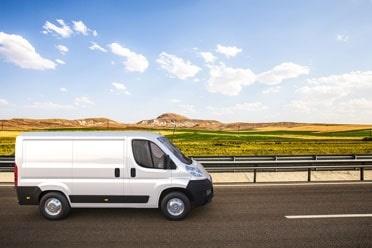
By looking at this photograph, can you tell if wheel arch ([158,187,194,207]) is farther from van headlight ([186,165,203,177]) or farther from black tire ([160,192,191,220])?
van headlight ([186,165,203,177])

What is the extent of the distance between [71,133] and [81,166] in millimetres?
831

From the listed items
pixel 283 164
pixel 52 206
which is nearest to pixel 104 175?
pixel 52 206

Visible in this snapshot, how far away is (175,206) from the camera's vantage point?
26.0 ft

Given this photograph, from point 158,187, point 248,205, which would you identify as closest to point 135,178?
point 158,187

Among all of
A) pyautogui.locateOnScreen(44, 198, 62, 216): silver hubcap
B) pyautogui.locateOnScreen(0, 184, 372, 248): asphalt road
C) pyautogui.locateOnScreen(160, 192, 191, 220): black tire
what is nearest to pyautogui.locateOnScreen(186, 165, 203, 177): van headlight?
pyautogui.locateOnScreen(160, 192, 191, 220): black tire

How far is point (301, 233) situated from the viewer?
699 centimetres

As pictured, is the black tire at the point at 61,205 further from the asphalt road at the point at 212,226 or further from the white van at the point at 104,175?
the asphalt road at the point at 212,226

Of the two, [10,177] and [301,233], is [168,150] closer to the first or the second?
[301,233]

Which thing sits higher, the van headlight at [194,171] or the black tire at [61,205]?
the van headlight at [194,171]

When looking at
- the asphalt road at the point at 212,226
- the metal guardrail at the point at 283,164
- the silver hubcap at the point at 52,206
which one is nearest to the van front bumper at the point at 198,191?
the asphalt road at the point at 212,226

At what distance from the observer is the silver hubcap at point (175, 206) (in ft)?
26.0

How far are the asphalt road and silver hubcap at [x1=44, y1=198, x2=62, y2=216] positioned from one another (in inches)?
8.8

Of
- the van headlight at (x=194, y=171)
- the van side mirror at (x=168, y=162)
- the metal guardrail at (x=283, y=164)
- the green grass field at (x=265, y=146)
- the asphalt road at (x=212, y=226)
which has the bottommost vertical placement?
the green grass field at (x=265, y=146)

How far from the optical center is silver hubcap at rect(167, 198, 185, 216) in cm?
791
